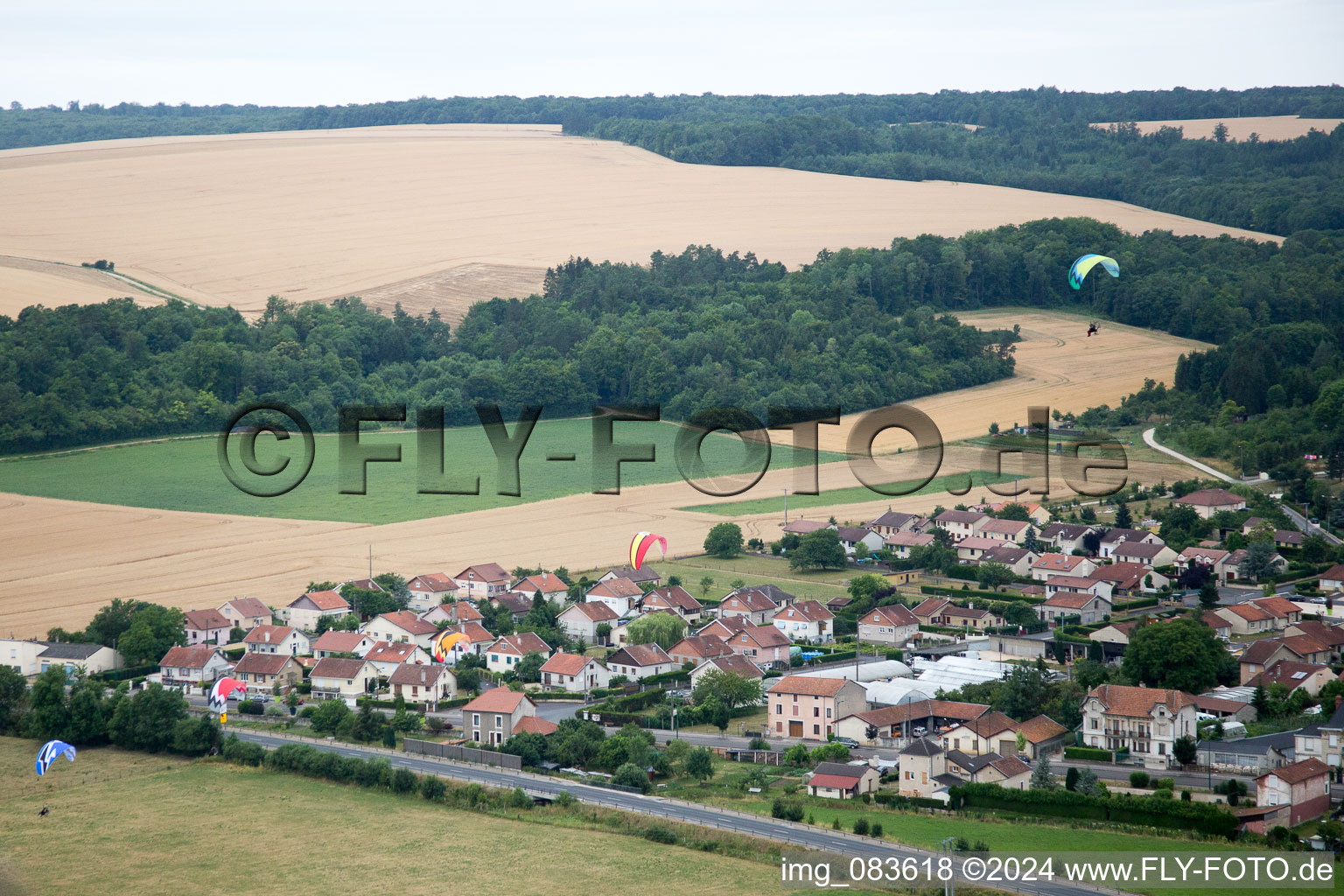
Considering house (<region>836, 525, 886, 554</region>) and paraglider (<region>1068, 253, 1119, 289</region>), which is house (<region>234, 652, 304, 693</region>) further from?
paraglider (<region>1068, 253, 1119, 289</region>)

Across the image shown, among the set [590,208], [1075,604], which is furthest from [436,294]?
[1075,604]

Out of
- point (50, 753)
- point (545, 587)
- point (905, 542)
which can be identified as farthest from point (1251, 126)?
point (50, 753)

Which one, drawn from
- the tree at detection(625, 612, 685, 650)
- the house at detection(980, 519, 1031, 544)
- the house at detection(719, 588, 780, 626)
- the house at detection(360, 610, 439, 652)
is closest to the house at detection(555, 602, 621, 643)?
the tree at detection(625, 612, 685, 650)

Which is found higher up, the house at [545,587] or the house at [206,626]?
the house at [545,587]

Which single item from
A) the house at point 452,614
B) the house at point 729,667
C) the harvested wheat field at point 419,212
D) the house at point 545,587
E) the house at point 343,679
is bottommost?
the house at point 343,679

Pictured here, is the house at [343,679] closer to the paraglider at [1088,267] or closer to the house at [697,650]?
the house at [697,650]

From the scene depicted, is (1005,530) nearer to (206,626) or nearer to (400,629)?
(400,629)

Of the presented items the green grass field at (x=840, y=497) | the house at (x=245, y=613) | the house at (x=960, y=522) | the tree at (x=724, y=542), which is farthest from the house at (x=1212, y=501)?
the house at (x=245, y=613)
